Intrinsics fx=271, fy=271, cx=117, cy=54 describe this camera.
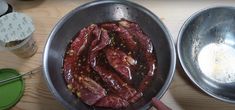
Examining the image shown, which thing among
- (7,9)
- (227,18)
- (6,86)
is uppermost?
(227,18)

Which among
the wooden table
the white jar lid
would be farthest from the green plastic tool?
the white jar lid

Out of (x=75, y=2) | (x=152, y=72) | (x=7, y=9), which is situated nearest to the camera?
(x=152, y=72)

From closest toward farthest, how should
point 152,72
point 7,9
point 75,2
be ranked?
point 152,72 < point 7,9 < point 75,2

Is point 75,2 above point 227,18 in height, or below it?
below

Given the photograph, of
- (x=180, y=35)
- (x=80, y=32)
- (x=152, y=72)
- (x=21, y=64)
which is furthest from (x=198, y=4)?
(x=21, y=64)

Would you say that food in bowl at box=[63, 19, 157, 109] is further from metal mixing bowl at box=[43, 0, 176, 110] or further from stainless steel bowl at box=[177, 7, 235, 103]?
stainless steel bowl at box=[177, 7, 235, 103]

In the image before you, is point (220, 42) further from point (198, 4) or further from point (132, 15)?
point (132, 15)

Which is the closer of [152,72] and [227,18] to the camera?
[152,72]

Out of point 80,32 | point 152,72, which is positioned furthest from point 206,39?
point 80,32
